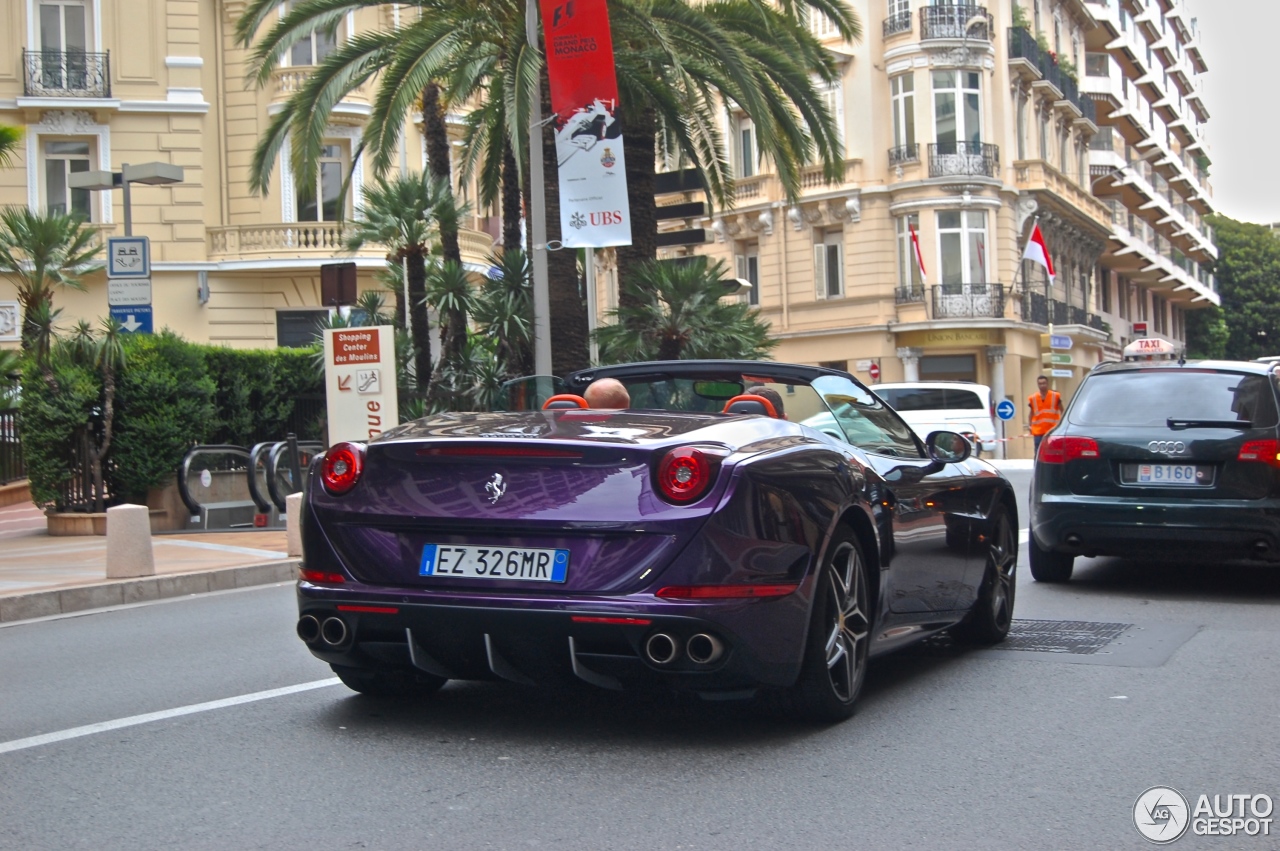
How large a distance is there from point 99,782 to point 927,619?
3.52 m

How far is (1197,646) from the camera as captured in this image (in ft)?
25.3

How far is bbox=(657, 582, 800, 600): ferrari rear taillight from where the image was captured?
495 centimetres

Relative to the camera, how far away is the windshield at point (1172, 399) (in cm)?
993

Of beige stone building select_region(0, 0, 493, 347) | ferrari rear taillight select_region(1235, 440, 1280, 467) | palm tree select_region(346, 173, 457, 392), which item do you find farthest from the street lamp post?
ferrari rear taillight select_region(1235, 440, 1280, 467)

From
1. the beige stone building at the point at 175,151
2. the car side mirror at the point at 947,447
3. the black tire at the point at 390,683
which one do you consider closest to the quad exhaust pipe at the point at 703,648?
the black tire at the point at 390,683

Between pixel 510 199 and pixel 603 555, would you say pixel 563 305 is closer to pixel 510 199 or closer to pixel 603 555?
pixel 510 199

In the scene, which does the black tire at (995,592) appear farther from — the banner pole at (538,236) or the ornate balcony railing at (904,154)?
the ornate balcony railing at (904,154)

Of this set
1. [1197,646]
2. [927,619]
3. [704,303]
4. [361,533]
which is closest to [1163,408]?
[1197,646]

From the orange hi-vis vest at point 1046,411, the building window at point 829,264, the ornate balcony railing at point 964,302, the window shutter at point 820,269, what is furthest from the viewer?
the window shutter at point 820,269

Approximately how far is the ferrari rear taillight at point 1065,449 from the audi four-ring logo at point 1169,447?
375 millimetres

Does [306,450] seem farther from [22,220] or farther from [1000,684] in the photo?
[1000,684]

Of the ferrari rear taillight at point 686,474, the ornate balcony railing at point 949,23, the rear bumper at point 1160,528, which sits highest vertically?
the ornate balcony railing at point 949,23

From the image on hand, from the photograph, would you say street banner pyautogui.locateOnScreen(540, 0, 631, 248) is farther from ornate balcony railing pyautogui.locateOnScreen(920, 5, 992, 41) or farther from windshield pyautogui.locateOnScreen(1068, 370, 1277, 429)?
ornate balcony railing pyautogui.locateOnScreen(920, 5, 992, 41)

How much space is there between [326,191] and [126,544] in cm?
2545
